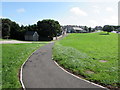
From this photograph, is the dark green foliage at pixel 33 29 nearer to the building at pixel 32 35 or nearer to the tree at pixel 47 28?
the tree at pixel 47 28

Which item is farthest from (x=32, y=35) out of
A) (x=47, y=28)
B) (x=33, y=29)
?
(x=47, y=28)

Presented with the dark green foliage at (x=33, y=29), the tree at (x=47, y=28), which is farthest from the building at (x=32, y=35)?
the tree at (x=47, y=28)

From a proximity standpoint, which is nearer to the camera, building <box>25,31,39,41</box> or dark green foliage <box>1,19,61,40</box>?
dark green foliage <box>1,19,61,40</box>

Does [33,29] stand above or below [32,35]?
above

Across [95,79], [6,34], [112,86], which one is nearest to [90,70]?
[95,79]

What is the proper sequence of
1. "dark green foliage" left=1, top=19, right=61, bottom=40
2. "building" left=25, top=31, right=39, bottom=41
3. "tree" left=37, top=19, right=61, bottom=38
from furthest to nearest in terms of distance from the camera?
"building" left=25, top=31, right=39, bottom=41, "tree" left=37, top=19, right=61, bottom=38, "dark green foliage" left=1, top=19, right=61, bottom=40

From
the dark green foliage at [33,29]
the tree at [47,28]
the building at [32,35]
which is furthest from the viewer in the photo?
the building at [32,35]

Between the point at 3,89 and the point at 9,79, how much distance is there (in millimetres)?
1618

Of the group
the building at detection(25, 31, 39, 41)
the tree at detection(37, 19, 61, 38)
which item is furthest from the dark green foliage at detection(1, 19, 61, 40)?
the building at detection(25, 31, 39, 41)

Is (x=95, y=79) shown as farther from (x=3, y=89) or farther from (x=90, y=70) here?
(x=3, y=89)

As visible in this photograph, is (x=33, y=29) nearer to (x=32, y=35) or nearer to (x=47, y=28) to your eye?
(x=32, y=35)

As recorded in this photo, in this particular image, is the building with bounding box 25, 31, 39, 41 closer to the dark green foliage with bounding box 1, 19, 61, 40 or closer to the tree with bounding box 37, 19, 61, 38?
the dark green foliage with bounding box 1, 19, 61, 40

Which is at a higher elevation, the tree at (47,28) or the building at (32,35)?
the tree at (47,28)

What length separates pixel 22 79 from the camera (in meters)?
10.5
